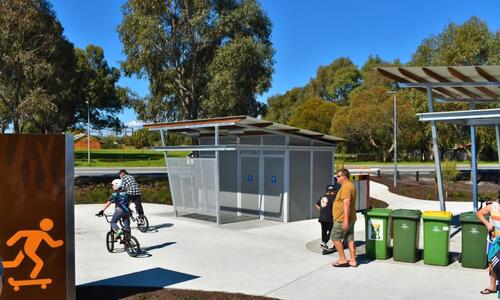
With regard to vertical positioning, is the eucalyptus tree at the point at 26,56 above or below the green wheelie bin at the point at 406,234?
above

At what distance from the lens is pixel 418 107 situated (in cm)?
3095

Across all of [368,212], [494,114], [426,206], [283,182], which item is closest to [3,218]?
[368,212]

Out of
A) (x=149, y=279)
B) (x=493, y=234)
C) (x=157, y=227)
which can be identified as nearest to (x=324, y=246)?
(x=493, y=234)

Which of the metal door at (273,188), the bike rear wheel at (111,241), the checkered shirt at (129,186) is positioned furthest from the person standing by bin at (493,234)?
the checkered shirt at (129,186)

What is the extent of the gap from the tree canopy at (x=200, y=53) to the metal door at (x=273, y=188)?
28.8 ft

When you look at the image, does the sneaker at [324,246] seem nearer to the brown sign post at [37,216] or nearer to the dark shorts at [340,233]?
the dark shorts at [340,233]

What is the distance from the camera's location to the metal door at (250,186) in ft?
50.9

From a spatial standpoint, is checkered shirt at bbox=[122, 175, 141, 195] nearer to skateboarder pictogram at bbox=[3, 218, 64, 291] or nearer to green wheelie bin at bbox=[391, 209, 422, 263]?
skateboarder pictogram at bbox=[3, 218, 64, 291]

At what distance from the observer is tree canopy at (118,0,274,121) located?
76.7ft

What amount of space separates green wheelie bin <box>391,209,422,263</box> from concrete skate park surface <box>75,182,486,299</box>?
166mm

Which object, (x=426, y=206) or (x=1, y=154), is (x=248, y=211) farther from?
(x=1, y=154)

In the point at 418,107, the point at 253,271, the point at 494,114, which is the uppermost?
the point at 418,107

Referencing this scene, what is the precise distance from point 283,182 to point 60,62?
14670 mm

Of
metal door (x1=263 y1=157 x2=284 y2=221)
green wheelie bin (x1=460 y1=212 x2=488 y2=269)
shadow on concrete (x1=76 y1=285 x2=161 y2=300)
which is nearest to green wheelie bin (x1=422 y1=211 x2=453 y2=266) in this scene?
green wheelie bin (x1=460 y1=212 x2=488 y2=269)
